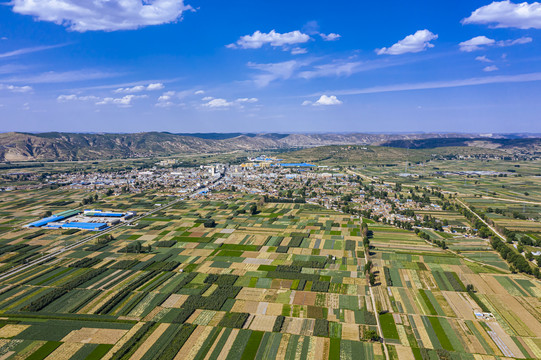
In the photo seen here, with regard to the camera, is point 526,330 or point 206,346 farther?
point 526,330

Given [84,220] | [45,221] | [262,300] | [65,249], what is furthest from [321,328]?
[45,221]

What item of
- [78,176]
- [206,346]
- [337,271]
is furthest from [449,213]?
[78,176]

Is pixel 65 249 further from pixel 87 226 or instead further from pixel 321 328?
pixel 321 328

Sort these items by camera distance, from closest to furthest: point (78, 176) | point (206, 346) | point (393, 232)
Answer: point (206, 346) → point (393, 232) → point (78, 176)

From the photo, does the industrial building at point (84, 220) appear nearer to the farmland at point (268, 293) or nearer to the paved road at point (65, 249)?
the paved road at point (65, 249)

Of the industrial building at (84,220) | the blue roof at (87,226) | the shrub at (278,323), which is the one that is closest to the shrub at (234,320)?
the shrub at (278,323)

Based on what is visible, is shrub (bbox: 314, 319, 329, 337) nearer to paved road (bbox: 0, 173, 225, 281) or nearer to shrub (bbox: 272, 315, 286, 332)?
shrub (bbox: 272, 315, 286, 332)

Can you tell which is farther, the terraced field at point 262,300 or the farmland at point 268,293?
the farmland at point 268,293

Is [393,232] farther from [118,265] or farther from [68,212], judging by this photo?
[68,212]
